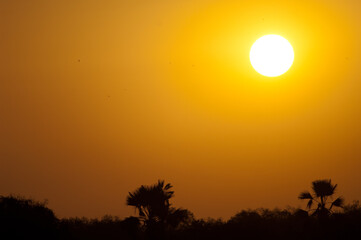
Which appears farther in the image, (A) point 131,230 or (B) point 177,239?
(B) point 177,239

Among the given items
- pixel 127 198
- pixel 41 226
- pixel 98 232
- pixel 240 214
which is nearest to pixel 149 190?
pixel 127 198

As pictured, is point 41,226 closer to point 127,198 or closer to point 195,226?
point 127,198

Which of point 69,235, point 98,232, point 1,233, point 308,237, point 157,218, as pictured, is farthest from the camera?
point 98,232

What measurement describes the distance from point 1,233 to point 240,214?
187 ft

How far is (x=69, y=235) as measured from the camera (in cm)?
5022

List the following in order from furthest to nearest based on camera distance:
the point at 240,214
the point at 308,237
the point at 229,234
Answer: the point at 240,214 < the point at 229,234 < the point at 308,237

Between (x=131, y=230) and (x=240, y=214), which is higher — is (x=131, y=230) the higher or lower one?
the lower one

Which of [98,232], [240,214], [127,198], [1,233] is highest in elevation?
[240,214]

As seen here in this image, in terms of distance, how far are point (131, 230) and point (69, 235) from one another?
19.7ft

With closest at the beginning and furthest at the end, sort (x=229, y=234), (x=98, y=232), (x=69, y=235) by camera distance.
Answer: (x=69, y=235), (x=229, y=234), (x=98, y=232)

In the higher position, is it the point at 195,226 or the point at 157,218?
the point at 195,226

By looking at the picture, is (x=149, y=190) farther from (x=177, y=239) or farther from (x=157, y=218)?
(x=177, y=239)

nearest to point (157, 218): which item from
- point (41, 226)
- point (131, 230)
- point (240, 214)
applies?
point (131, 230)

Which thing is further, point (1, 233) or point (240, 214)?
point (240, 214)
